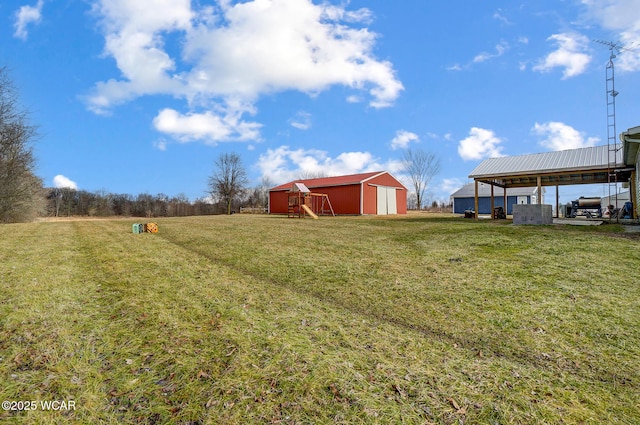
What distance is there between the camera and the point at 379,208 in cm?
2705

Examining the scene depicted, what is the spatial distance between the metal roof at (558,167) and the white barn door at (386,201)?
35.1ft

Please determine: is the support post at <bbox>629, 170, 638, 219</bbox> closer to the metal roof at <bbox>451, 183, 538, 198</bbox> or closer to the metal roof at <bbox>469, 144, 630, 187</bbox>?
the metal roof at <bbox>469, 144, 630, 187</bbox>

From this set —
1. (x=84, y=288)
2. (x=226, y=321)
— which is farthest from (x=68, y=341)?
(x=84, y=288)

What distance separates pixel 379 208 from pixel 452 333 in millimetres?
24029

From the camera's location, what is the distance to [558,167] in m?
13.8

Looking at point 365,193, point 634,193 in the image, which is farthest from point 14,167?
point 634,193

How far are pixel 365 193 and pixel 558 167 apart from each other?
44.8 ft

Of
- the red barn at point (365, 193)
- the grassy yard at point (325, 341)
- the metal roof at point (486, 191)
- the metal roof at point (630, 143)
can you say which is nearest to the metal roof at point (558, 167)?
the metal roof at point (630, 143)

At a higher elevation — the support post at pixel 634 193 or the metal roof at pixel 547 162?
the metal roof at pixel 547 162

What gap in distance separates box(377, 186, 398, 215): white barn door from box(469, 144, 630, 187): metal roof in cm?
1070

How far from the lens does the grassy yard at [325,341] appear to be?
2215 mm

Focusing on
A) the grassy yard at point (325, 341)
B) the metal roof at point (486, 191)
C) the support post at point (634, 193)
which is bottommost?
the grassy yard at point (325, 341)

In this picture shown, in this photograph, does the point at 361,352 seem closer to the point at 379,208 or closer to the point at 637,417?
the point at 637,417

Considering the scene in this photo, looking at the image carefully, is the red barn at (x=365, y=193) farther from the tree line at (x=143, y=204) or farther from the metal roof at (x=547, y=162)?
the tree line at (x=143, y=204)
